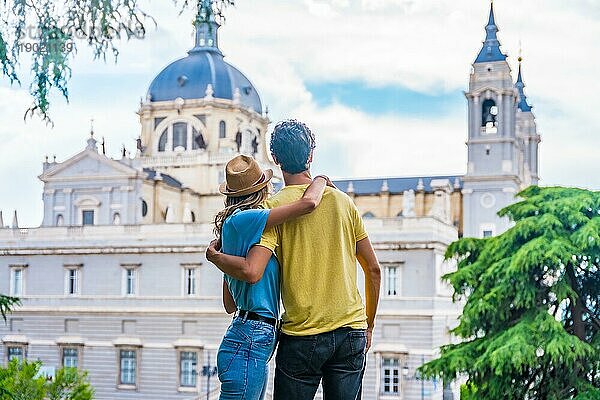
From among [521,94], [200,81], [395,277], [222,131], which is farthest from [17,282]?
[521,94]

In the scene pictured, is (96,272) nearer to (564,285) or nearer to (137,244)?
(137,244)

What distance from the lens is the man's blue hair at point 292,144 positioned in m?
3.97

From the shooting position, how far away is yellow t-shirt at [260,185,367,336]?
3.88 meters

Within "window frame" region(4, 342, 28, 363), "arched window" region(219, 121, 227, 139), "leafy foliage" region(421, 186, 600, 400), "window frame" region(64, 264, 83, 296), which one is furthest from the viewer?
"arched window" region(219, 121, 227, 139)

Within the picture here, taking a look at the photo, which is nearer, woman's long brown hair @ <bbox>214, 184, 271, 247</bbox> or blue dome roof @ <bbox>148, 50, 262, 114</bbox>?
woman's long brown hair @ <bbox>214, 184, 271, 247</bbox>

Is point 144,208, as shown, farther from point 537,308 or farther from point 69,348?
point 537,308

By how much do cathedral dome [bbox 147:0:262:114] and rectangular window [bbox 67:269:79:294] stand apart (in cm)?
1603

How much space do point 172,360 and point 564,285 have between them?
676 inches

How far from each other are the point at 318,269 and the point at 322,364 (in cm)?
41

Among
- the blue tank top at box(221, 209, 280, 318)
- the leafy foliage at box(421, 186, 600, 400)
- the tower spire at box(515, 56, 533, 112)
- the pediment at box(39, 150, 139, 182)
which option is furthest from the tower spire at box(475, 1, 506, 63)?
the blue tank top at box(221, 209, 280, 318)

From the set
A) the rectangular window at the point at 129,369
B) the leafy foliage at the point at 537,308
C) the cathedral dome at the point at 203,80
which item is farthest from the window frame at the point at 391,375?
the cathedral dome at the point at 203,80

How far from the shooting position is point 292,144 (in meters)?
3.98

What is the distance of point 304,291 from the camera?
12.7 feet

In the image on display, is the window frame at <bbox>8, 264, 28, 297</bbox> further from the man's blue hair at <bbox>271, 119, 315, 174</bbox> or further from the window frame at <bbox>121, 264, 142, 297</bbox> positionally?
the man's blue hair at <bbox>271, 119, 315, 174</bbox>
